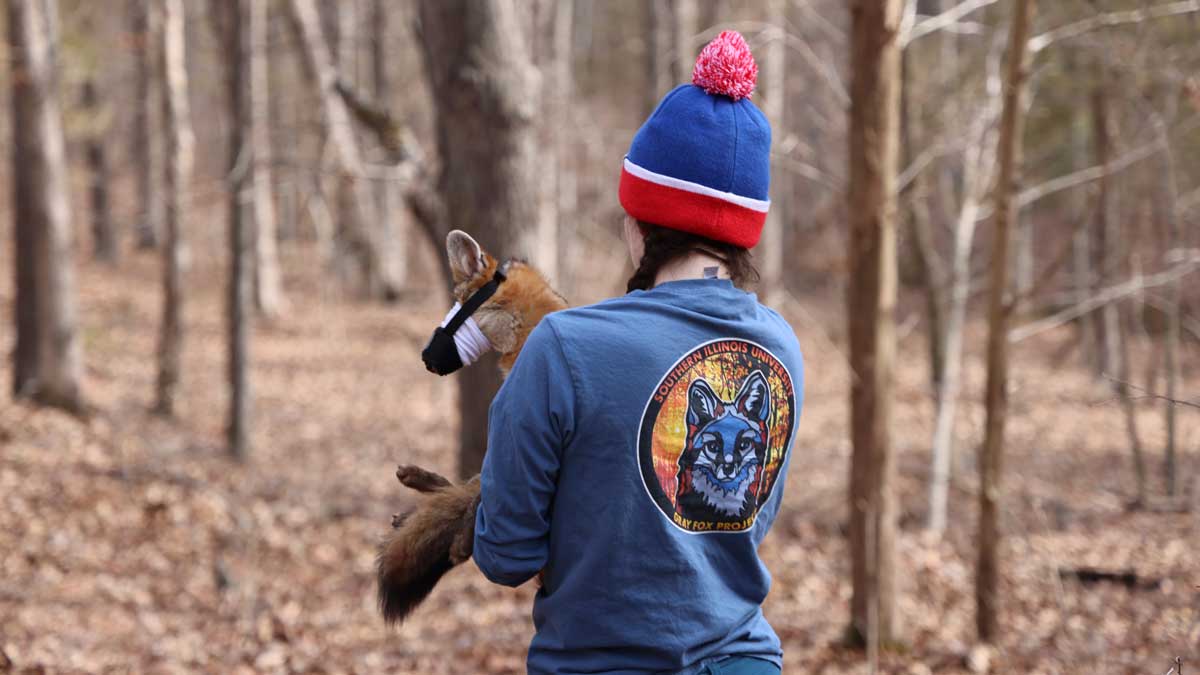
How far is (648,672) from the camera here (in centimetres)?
201

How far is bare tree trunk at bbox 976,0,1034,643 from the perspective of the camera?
556 cm

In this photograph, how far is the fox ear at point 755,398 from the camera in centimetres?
209

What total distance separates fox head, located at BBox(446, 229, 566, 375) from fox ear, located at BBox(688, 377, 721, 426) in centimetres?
52

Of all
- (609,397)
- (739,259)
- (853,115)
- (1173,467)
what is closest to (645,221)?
(739,259)

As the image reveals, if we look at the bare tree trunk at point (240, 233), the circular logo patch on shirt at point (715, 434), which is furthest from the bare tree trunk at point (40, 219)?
the circular logo patch on shirt at point (715, 434)

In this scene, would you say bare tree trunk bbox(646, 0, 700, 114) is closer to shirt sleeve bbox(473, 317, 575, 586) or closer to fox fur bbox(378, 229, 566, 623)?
fox fur bbox(378, 229, 566, 623)

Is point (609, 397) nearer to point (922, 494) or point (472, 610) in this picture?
point (472, 610)

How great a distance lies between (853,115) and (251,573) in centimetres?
570

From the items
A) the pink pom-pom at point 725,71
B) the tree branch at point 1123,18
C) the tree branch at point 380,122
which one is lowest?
the pink pom-pom at point 725,71

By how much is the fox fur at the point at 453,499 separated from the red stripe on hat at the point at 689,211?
371mm

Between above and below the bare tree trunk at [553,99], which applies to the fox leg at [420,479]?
below

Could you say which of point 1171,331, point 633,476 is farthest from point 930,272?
point 633,476

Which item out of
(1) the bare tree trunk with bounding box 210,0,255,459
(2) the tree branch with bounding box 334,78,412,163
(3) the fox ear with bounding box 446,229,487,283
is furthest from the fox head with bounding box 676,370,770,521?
(1) the bare tree trunk with bounding box 210,0,255,459

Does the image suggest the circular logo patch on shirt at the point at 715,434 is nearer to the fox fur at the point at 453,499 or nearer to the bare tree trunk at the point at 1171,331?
the fox fur at the point at 453,499
